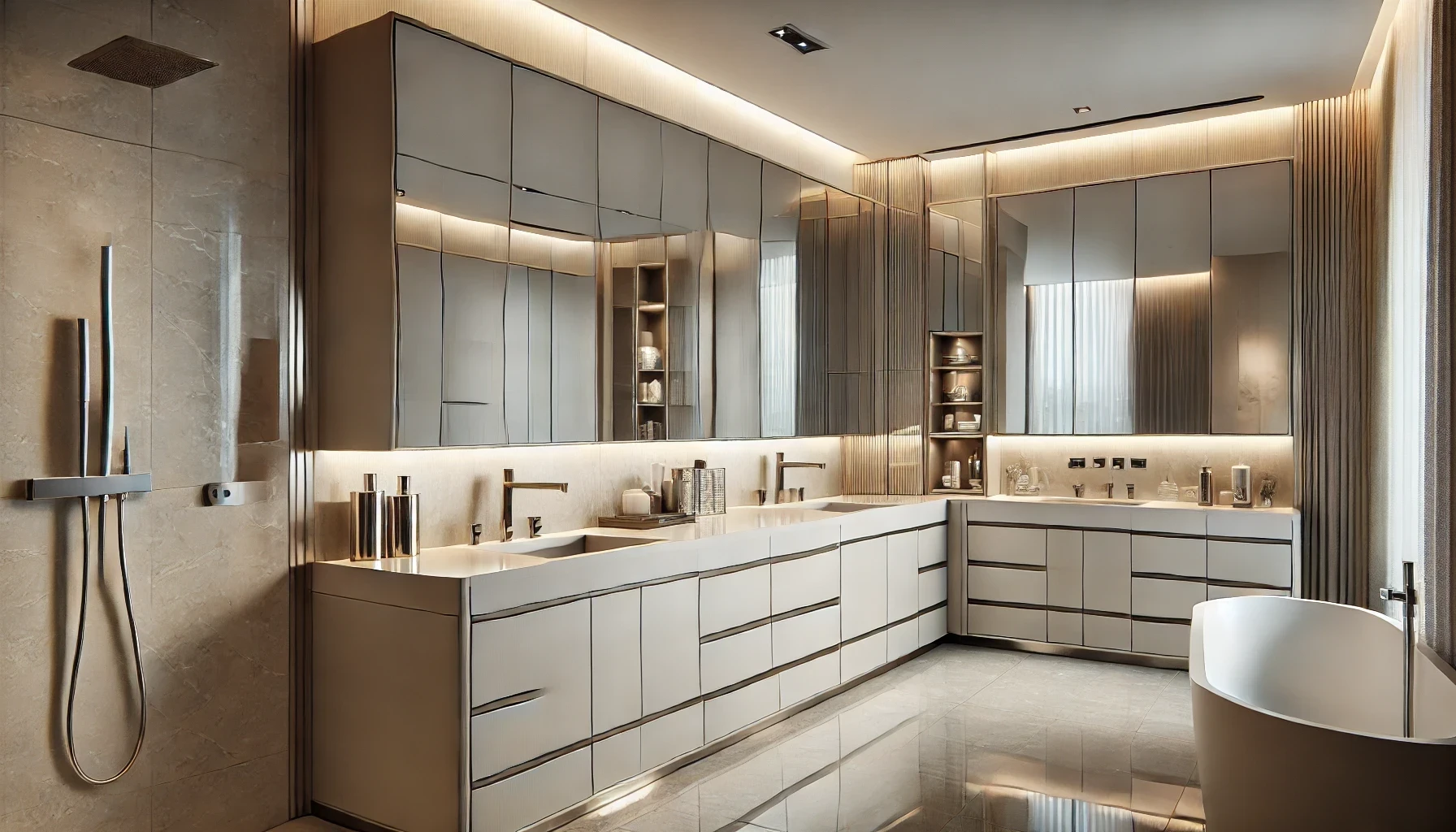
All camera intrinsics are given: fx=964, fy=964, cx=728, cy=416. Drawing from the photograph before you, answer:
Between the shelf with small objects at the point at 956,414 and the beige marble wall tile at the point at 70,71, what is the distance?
15.9 ft

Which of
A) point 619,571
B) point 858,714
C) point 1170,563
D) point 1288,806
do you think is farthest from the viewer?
point 1170,563

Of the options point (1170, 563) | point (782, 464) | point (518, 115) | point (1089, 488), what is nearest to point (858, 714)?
point (782, 464)

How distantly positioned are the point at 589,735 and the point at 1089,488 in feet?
13.8

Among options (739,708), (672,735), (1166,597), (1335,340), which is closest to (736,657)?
(739,708)

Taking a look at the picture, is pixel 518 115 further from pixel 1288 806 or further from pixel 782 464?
pixel 1288 806

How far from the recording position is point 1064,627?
5.93 metres

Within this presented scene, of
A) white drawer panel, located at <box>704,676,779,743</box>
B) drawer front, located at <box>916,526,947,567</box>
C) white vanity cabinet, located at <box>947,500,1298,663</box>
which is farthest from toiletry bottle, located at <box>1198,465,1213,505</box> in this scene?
white drawer panel, located at <box>704,676,779,743</box>

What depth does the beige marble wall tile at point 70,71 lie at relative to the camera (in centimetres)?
267

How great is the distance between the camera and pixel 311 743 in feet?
11.1

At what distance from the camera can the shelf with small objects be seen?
21.4 ft

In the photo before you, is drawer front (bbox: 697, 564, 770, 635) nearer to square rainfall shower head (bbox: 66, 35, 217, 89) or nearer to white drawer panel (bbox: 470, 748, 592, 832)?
white drawer panel (bbox: 470, 748, 592, 832)

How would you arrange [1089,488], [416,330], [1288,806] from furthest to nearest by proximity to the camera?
1. [1089,488]
2. [416,330]
3. [1288,806]

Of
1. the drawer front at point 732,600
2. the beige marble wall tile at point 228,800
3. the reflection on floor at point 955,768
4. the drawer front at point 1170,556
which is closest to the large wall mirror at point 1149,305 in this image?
the drawer front at point 1170,556

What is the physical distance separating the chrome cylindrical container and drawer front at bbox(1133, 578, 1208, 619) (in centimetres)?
434
